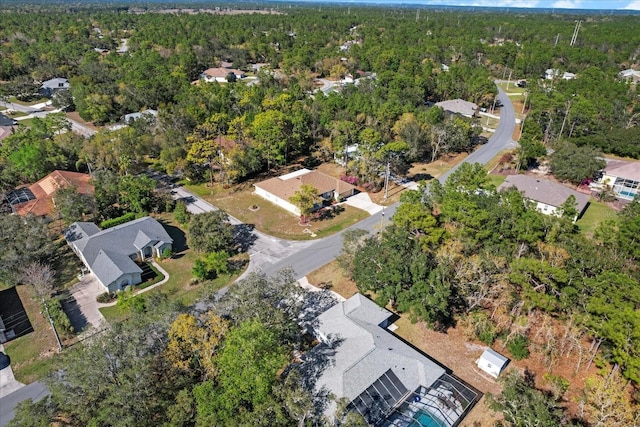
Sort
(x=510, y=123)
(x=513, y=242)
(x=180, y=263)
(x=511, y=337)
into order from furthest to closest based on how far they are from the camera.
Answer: (x=510, y=123)
(x=180, y=263)
(x=513, y=242)
(x=511, y=337)

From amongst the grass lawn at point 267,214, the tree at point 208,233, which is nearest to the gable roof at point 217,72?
the grass lawn at point 267,214

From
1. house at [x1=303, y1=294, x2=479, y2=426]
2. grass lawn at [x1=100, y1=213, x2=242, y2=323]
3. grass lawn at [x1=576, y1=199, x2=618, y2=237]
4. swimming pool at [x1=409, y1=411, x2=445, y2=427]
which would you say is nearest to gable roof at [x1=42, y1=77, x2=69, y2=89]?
grass lawn at [x1=100, y1=213, x2=242, y2=323]

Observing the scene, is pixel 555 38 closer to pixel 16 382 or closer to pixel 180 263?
pixel 180 263

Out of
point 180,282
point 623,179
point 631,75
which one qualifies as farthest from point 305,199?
point 631,75

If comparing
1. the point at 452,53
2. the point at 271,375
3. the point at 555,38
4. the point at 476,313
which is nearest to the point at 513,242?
the point at 476,313

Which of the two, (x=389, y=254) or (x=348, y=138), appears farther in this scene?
(x=348, y=138)

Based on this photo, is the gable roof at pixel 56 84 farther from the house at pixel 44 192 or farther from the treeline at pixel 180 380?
the treeline at pixel 180 380
